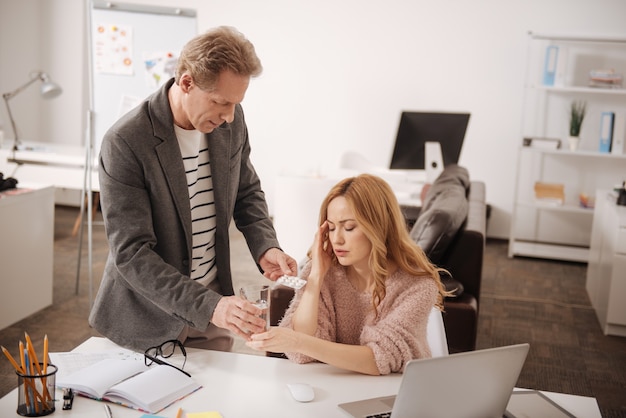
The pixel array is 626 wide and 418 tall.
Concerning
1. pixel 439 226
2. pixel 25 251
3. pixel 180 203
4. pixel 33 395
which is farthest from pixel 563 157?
pixel 33 395

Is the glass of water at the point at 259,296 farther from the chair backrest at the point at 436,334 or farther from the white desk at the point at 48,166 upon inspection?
the white desk at the point at 48,166

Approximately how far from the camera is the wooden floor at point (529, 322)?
3.55m

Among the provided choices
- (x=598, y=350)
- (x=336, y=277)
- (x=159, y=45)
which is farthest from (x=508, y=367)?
(x=159, y=45)

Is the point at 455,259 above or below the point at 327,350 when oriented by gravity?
below

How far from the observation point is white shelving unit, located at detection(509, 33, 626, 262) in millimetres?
5961

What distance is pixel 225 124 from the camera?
6.63ft

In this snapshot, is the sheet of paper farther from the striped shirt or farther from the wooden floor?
the wooden floor

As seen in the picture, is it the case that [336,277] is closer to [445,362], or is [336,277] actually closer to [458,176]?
[445,362]

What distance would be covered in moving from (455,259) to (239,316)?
72.2 inches

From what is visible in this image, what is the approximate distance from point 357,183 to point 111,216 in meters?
0.65

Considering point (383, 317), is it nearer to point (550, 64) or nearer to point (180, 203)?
point (180, 203)

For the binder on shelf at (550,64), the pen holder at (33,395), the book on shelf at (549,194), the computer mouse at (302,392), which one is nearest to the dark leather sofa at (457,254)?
the computer mouse at (302,392)

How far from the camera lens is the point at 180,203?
1.86 m

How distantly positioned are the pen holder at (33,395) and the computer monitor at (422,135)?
12.0ft
